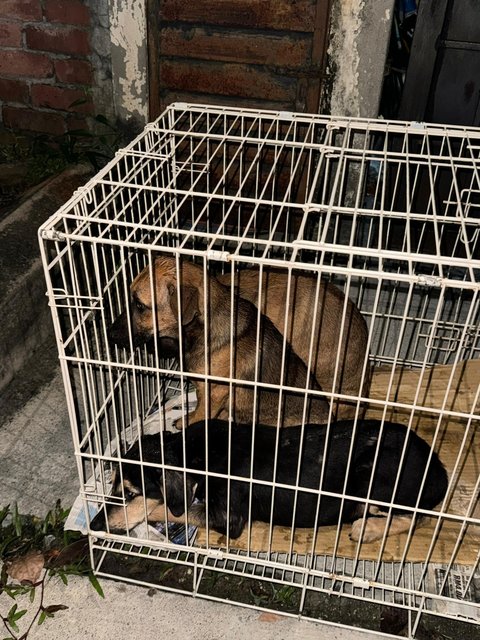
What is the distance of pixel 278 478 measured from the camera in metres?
2.60

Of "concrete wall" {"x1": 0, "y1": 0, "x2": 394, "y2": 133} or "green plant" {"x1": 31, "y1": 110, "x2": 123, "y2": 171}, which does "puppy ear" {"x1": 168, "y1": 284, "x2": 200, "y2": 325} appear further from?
"green plant" {"x1": 31, "y1": 110, "x2": 123, "y2": 171}

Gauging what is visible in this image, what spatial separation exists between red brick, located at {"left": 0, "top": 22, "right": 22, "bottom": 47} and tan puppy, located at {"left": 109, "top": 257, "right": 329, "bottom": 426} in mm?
3031

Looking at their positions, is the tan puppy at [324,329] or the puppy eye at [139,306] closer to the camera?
the puppy eye at [139,306]

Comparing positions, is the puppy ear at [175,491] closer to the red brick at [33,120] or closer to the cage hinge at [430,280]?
the cage hinge at [430,280]

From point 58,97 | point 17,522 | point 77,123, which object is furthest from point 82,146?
point 17,522

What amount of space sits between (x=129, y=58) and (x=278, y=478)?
133 inches

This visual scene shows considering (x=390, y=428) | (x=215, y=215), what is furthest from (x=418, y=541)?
(x=215, y=215)

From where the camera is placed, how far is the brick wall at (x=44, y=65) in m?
4.57

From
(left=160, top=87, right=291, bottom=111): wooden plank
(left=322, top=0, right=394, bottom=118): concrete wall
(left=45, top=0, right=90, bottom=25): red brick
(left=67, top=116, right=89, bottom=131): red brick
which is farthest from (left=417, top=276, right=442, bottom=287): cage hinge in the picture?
(left=67, top=116, right=89, bottom=131): red brick

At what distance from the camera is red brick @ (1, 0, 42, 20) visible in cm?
458

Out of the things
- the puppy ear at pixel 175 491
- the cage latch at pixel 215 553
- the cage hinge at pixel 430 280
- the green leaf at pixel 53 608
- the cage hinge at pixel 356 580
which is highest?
the cage hinge at pixel 430 280

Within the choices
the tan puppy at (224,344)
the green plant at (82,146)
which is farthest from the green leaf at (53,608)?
the green plant at (82,146)

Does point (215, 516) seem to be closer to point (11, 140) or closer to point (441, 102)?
point (441, 102)

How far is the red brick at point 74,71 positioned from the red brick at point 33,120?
32cm
